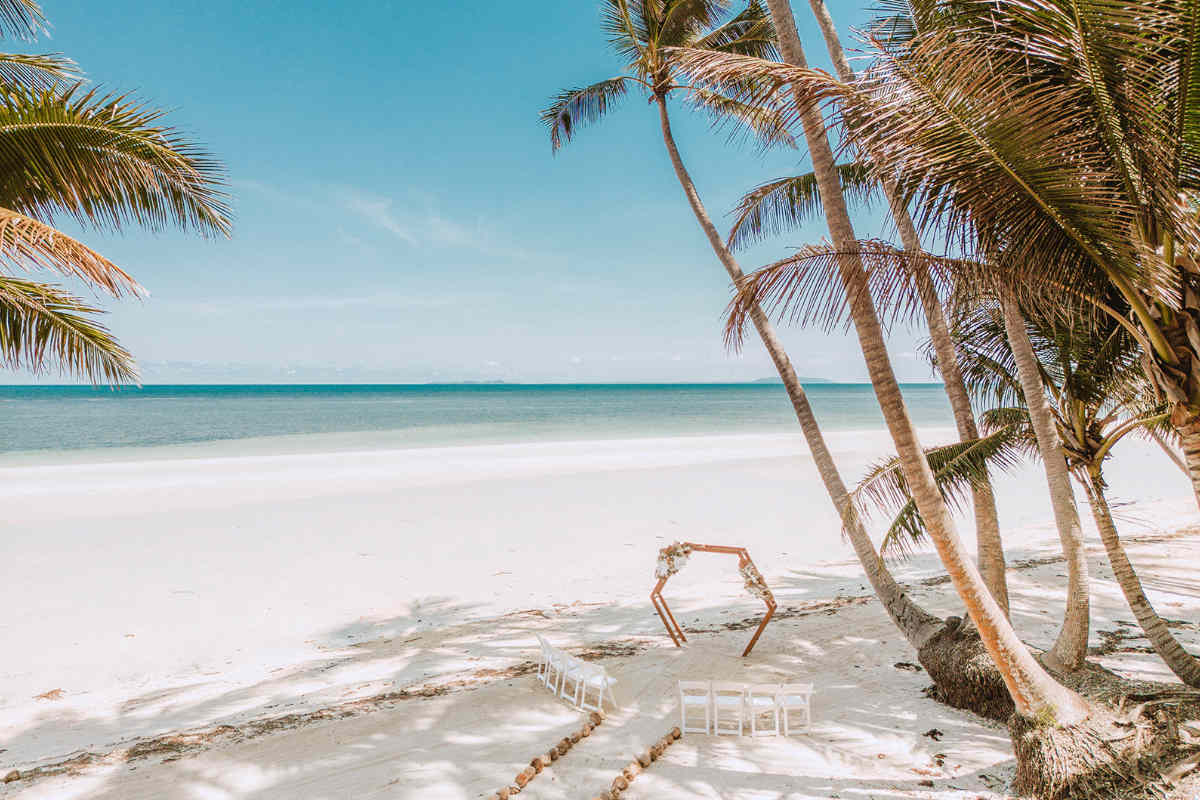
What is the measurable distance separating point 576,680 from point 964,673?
10.9 ft

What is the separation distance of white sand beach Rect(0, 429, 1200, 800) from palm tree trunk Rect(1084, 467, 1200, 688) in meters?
1.17

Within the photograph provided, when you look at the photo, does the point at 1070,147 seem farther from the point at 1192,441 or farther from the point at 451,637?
the point at 451,637

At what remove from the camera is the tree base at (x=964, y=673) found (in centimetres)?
484

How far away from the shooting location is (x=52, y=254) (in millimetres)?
3553

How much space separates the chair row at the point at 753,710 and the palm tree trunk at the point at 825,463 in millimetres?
1402

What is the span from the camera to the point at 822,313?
147 inches

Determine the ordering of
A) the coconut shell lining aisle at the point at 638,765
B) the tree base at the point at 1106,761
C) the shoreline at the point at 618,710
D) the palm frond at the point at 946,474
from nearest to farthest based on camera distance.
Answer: the tree base at the point at 1106,761 < the coconut shell lining aisle at the point at 638,765 < the shoreline at the point at 618,710 < the palm frond at the point at 946,474

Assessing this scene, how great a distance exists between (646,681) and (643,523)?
7162mm

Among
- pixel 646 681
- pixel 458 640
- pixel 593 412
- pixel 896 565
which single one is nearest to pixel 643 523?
pixel 896 565

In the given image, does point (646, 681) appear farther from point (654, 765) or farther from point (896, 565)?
point (896, 565)

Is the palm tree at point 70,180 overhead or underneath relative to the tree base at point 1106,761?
overhead

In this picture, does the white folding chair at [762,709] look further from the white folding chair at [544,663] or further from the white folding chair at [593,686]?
the white folding chair at [544,663]

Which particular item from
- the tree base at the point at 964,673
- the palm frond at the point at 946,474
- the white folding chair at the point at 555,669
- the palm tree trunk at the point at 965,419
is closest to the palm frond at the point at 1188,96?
the palm tree trunk at the point at 965,419

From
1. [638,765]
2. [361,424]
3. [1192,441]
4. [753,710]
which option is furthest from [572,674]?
[361,424]
